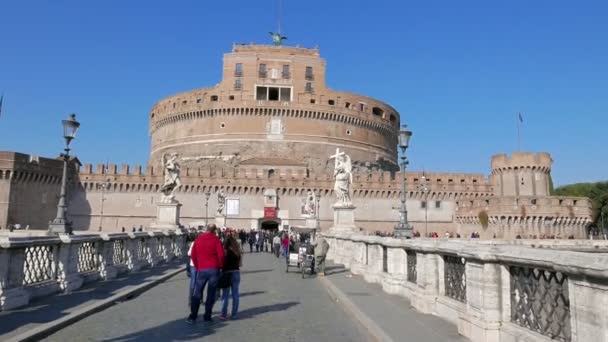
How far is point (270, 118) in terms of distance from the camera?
5834 centimetres

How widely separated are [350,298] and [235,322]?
98.9 inches

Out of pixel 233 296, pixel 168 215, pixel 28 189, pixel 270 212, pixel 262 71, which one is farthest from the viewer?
pixel 262 71

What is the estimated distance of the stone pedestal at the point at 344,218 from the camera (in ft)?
61.8

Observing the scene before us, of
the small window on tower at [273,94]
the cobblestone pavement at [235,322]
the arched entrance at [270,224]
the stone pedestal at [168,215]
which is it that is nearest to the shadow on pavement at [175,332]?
the cobblestone pavement at [235,322]

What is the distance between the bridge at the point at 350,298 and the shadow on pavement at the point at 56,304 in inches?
0.8

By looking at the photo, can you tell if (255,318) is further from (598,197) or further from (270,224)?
(598,197)

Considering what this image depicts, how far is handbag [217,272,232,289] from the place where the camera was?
727 cm

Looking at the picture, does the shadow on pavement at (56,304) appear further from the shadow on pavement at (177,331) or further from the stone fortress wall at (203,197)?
the stone fortress wall at (203,197)

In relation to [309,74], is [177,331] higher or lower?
lower

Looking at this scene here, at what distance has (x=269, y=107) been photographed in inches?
2281

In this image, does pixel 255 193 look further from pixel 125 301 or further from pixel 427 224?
pixel 125 301

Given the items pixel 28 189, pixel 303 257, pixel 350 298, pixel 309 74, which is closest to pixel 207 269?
pixel 350 298

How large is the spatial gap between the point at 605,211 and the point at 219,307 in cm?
6278

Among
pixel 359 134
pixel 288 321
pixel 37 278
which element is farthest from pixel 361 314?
pixel 359 134
